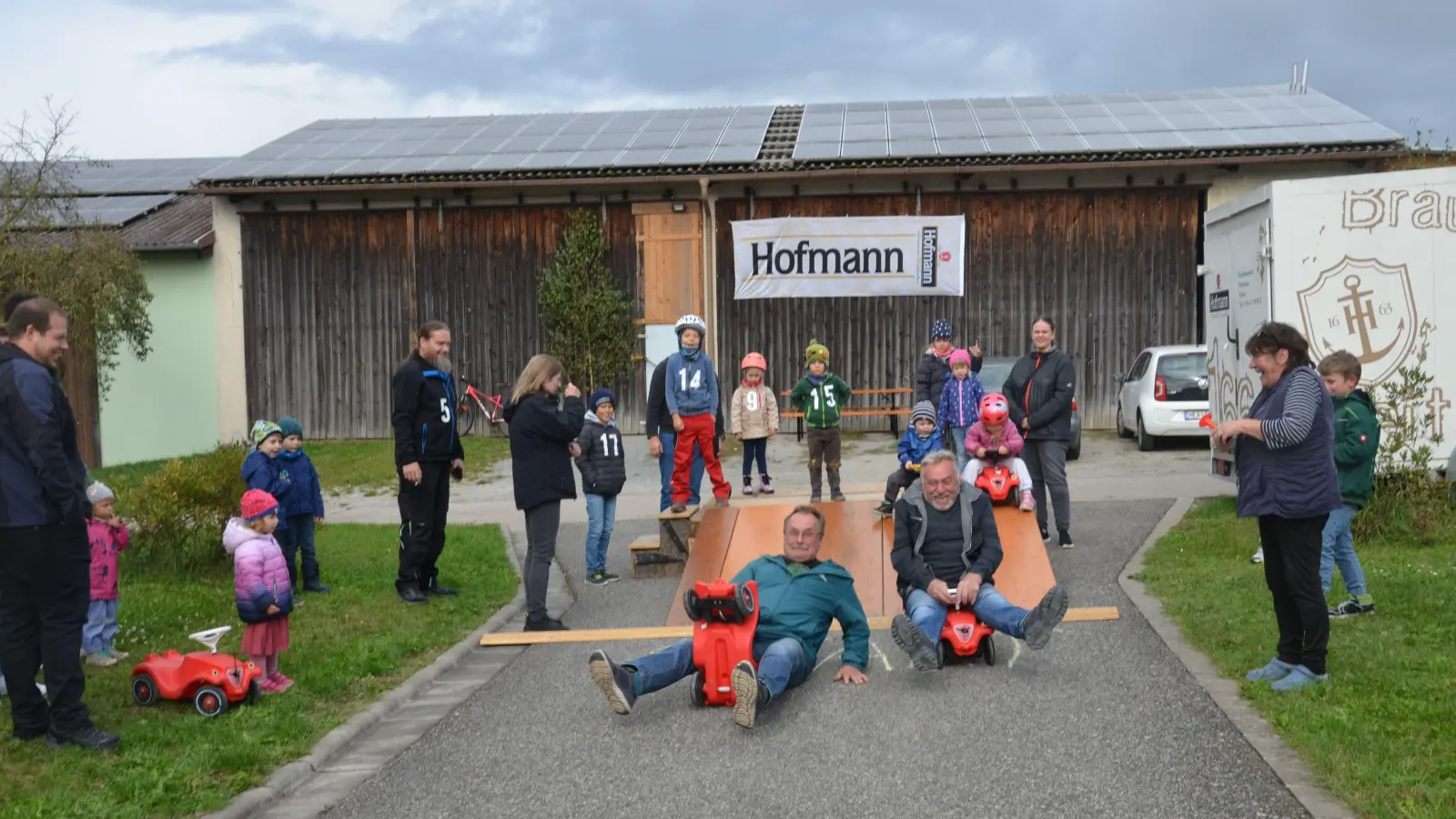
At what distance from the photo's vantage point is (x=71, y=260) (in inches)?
766

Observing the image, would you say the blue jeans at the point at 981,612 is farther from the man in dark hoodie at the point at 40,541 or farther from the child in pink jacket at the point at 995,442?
the man in dark hoodie at the point at 40,541

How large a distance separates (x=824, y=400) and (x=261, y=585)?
6837 millimetres

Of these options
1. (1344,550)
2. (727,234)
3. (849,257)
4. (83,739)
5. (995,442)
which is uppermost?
(727,234)

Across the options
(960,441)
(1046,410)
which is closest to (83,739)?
(1046,410)

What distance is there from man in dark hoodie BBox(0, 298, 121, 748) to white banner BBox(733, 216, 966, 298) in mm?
15900

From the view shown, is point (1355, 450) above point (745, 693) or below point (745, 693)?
above

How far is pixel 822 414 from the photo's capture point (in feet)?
42.7

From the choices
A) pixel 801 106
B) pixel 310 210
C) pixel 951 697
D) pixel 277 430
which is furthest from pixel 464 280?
pixel 951 697

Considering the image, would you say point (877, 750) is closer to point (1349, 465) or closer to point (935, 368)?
point (1349, 465)

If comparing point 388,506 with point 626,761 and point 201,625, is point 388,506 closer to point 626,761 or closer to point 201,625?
point 201,625

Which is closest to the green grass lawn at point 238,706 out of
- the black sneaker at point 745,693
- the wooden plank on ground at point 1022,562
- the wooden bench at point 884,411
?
the black sneaker at point 745,693

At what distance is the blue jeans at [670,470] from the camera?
13.0m

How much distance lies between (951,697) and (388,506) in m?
11.3

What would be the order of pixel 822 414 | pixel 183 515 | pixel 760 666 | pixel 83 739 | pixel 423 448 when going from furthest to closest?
pixel 822 414 → pixel 183 515 → pixel 423 448 → pixel 760 666 → pixel 83 739
